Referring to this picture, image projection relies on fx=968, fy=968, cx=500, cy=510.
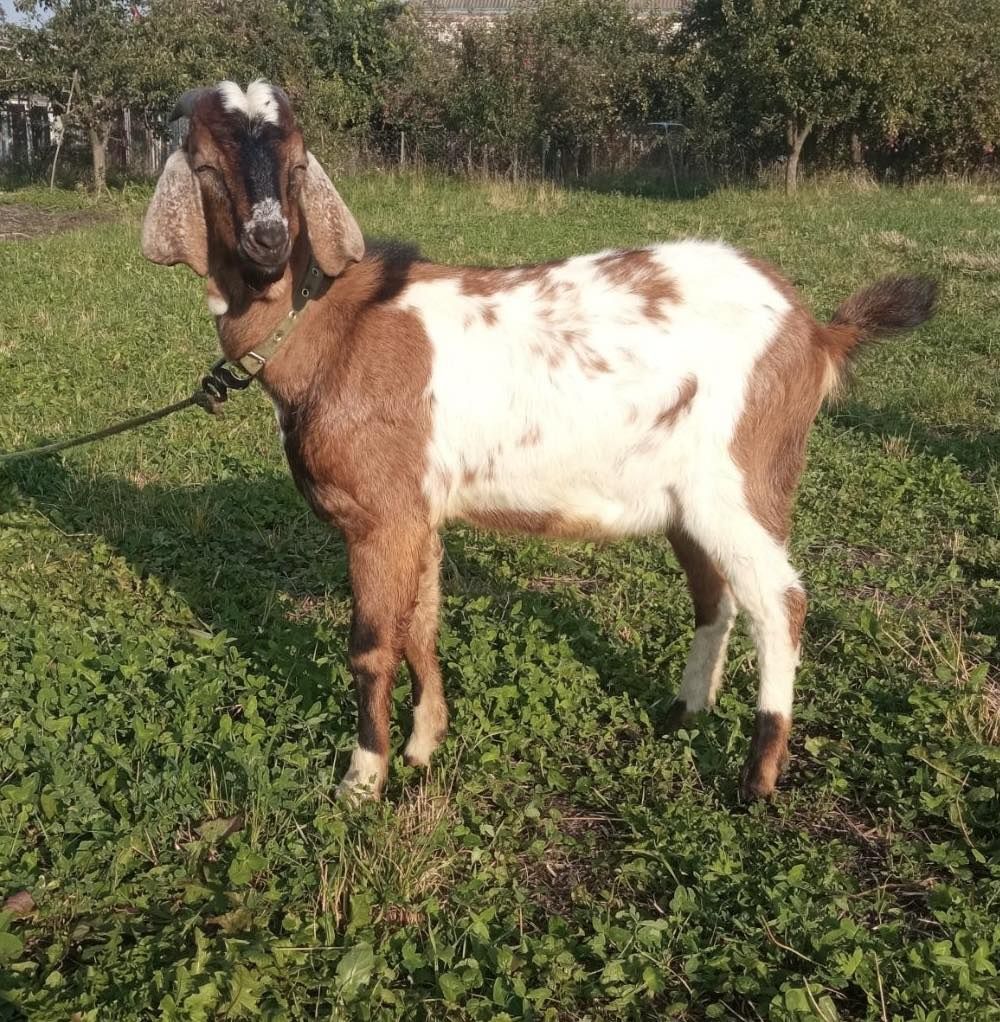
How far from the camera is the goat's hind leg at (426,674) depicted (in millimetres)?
3225

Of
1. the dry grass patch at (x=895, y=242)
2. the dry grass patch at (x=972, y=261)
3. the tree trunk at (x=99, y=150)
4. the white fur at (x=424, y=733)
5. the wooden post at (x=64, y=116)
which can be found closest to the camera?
the white fur at (x=424, y=733)

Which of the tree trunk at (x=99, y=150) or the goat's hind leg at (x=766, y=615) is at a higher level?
the tree trunk at (x=99, y=150)

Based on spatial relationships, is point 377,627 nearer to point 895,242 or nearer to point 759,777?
point 759,777

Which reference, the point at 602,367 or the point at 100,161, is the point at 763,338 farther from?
the point at 100,161

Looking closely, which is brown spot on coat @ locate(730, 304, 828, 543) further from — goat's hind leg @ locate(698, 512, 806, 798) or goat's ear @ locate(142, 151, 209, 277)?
goat's ear @ locate(142, 151, 209, 277)

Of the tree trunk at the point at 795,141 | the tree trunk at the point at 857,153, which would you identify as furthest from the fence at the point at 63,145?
the tree trunk at the point at 857,153

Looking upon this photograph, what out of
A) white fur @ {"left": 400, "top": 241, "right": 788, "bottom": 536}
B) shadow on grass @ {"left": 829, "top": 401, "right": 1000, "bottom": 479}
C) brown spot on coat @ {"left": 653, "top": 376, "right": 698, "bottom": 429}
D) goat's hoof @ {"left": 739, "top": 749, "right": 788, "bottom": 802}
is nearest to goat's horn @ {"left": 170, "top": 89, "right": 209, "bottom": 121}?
white fur @ {"left": 400, "top": 241, "right": 788, "bottom": 536}

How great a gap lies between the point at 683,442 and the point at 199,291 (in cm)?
780

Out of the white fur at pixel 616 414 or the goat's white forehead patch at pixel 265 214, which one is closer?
the goat's white forehead patch at pixel 265 214

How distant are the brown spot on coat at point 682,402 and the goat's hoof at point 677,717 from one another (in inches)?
41.7

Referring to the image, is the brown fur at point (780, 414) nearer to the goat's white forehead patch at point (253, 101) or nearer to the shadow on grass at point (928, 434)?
the goat's white forehead patch at point (253, 101)

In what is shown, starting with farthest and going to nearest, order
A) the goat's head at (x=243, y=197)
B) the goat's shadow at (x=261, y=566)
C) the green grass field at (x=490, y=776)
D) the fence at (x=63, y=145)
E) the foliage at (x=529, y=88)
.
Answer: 1. the foliage at (x=529, y=88)
2. the fence at (x=63, y=145)
3. the goat's shadow at (x=261, y=566)
4. the goat's head at (x=243, y=197)
5. the green grass field at (x=490, y=776)

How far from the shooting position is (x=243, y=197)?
104 inches

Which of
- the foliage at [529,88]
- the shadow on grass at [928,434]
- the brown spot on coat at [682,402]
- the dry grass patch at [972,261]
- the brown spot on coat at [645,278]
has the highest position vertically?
the foliage at [529,88]
